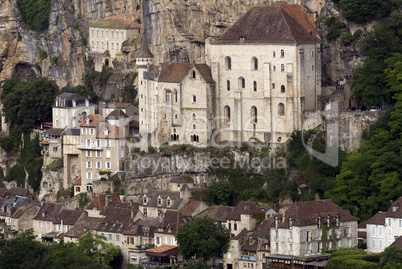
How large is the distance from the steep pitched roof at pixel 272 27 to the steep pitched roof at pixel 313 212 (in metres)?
17.8

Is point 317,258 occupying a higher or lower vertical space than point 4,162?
lower

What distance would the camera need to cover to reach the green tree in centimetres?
12456

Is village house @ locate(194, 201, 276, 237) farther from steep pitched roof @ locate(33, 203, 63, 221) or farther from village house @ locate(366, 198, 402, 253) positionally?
steep pitched roof @ locate(33, 203, 63, 221)

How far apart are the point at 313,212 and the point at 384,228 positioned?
5.48m

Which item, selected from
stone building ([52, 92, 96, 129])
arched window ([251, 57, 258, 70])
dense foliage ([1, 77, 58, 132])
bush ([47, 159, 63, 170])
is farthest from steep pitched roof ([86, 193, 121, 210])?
dense foliage ([1, 77, 58, 132])

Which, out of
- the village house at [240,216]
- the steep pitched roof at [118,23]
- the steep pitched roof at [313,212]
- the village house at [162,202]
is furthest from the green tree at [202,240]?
the steep pitched roof at [118,23]

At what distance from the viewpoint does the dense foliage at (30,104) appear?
159625mm

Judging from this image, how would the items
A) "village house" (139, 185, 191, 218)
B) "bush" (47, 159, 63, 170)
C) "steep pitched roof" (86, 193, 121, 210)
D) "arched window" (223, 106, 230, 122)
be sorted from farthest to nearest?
"bush" (47, 159, 63, 170), "arched window" (223, 106, 230, 122), "steep pitched roof" (86, 193, 121, 210), "village house" (139, 185, 191, 218)

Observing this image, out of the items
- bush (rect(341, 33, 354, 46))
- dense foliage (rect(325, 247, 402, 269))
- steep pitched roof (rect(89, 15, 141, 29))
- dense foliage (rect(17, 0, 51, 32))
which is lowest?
dense foliage (rect(325, 247, 402, 269))

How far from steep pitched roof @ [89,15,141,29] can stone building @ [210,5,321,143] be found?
62.6 feet

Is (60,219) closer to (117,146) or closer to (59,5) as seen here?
(117,146)

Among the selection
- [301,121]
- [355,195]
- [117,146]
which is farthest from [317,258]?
[117,146]

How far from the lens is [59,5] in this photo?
171125 millimetres

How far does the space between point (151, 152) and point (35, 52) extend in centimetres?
3684
